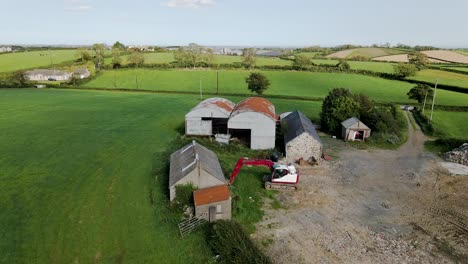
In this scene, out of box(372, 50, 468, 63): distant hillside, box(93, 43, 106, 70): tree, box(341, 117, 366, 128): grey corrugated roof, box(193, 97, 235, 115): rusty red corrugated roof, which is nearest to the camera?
box(193, 97, 235, 115): rusty red corrugated roof

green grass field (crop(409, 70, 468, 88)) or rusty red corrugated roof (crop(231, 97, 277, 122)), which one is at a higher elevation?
green grass field (crop(409, 70, 468, 88))

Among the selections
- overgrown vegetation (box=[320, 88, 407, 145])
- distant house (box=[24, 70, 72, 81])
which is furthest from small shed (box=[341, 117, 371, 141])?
distant house (box=[24, 70, 72, 81])

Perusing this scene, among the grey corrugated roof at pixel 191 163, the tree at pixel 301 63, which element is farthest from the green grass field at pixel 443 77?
the grey corrugated roof at pixel 191 163

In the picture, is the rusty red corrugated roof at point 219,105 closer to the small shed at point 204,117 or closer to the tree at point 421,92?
the small shed at point 204,117

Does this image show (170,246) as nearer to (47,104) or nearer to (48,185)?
(48,185)

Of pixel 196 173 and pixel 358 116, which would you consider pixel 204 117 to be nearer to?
pixel 196 173

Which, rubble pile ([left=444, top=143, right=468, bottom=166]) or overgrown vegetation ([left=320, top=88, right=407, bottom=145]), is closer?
rubble pile ([left=444, top=143, right=468, bottom=166])

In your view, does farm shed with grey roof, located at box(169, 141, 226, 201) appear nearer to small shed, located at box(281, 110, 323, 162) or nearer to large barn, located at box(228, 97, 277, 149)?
small shed, located at box(281, 110, 323, 162)
